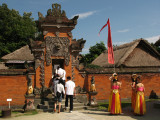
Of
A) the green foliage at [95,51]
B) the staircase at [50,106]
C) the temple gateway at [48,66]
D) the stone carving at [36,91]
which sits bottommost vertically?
the staircase at [50,106]

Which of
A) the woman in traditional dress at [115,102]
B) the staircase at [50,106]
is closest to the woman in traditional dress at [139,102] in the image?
the woman in traditional dress at [115,102]

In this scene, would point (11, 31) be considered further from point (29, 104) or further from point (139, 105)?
point (139, 105)

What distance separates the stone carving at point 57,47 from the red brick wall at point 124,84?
260 cm

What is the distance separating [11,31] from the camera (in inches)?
1212

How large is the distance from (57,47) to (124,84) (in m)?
6.16

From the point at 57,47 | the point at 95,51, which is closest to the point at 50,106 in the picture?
the point at 57,47

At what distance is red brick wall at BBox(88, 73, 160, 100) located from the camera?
1395 centimetres

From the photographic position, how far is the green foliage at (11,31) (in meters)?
30.5

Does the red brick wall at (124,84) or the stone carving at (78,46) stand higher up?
the stone carving at (78,46)

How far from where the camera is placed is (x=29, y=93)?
10.5 m

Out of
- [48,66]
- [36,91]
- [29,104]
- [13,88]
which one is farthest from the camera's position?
[13,88]

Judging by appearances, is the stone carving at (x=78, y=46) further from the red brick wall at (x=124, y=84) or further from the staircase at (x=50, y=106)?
the staircase at (x=50, y=106)

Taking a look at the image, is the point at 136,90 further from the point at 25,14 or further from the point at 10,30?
the point at 25,14

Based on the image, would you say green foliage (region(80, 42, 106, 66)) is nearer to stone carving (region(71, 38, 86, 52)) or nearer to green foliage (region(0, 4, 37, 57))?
green foliage (region(0, 4, 37, 57))
